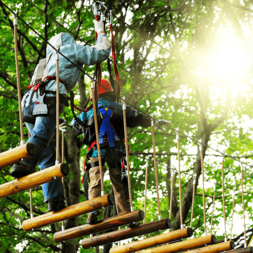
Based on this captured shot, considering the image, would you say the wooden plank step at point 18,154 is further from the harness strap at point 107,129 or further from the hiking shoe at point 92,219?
the hiking shoe at point 92,219

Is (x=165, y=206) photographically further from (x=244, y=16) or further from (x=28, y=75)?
(x=244, y=16)

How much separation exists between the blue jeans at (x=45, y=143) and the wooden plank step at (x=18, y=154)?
1.07 ft

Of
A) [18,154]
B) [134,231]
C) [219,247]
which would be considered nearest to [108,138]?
[134,231]

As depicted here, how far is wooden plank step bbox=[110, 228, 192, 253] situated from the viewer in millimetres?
4594

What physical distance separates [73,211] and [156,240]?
1476 millimetres

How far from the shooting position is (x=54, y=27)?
8.34 meters

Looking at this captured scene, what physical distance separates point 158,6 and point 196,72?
220 centimetres

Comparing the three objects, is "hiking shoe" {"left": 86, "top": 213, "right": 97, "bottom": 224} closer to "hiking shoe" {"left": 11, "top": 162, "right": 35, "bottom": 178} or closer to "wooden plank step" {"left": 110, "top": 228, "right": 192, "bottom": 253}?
"wooden plank step" {"left": 110, "top": 228, "right": 192, "bottom": 253}

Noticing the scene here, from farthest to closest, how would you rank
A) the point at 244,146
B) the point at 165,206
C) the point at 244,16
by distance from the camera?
the point at 165,206 < the point at 244,146 < the point at 244,16

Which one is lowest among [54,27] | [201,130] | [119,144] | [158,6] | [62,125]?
[119,144]

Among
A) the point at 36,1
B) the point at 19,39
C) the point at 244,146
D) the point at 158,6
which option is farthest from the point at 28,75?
the point at 244,146

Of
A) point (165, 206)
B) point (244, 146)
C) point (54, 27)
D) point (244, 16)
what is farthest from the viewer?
point (165, 206)

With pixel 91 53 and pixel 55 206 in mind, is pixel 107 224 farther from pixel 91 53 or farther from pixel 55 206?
pixel 91 53

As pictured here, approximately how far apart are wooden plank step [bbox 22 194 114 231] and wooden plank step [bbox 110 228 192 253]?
1.36m
